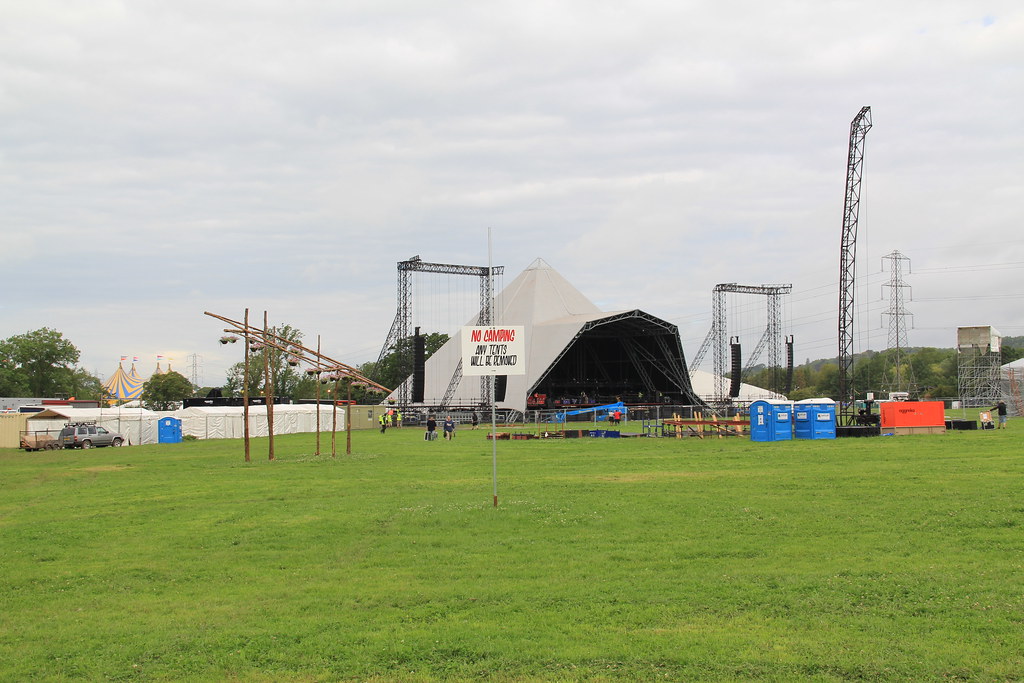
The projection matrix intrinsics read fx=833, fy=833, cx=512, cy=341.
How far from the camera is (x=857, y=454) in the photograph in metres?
Result: 24.5

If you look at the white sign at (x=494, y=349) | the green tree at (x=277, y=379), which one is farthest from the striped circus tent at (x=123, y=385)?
the white sign at (x=494, y=349)

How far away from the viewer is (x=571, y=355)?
282 feet

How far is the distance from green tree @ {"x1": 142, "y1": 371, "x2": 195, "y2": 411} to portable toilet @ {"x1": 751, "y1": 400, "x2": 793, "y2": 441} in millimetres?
104950

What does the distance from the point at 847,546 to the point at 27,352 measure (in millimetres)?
121748

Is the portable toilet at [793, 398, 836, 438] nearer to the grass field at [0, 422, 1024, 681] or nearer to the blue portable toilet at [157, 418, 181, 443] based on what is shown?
the grass field at [0, 422, 1024, 681]

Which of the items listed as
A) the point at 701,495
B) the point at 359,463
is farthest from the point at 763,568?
the point at 359,463

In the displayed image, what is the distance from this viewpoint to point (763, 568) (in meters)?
9.45

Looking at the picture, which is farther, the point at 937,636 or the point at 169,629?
the point at 169,629

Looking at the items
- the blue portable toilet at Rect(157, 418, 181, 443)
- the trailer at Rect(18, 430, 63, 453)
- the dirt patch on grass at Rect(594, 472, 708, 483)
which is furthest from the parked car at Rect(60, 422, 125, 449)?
the dirt patch on grass at Rect(594, 472, 708, 483)

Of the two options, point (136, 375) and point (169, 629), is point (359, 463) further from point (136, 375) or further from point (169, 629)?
point (136, 375)

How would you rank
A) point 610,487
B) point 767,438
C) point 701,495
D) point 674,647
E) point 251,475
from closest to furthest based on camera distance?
1. point 674,647
2. point 701,495
3. point 610,487
4. point 251,475
5. point 767,438

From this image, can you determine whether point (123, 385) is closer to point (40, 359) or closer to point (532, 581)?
point (40, 359)

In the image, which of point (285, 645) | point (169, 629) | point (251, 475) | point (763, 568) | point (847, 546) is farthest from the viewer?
point (251, 475)

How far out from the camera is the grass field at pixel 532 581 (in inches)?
264
